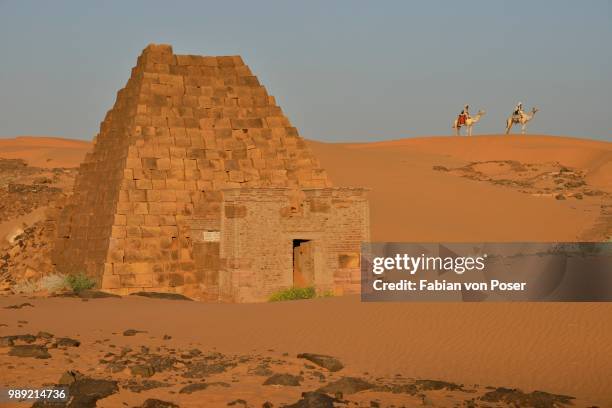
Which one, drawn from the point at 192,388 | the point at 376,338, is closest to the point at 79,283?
the point at 376,338

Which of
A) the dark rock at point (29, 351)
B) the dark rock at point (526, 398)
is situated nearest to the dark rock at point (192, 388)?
the dark rock at point (29, 351)

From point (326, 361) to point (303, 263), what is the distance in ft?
33.5

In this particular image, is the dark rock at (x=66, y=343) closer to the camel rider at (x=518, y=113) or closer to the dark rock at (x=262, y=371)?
the dark rock at (x=262, y=371)

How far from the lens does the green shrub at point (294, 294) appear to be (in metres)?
20.7

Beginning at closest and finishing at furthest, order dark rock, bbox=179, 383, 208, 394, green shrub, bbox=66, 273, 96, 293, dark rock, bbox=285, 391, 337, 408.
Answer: dark rock, bbox=285, 391, 337, 408, dark rock, bbox=179, 383, 208, 394, green shrub, bbox=66, 273, 96, 293

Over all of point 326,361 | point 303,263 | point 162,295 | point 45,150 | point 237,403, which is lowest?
point 237,403

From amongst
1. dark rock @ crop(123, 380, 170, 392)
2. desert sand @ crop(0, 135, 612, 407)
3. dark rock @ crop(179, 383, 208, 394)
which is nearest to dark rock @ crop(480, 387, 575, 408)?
desert sand @ crop(0, 135, 612, 407)

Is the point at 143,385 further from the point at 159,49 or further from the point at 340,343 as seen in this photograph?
the point at 159,49

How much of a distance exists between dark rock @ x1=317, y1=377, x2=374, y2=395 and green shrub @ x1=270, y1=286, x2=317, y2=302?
9.42 metres

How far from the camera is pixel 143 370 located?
11.8 meters

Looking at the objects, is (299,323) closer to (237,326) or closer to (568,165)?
(237,326)

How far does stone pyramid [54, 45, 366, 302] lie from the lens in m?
22.5

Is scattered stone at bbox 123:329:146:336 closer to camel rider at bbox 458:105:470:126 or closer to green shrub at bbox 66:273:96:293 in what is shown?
green shrub at bbox 66:273:96:293

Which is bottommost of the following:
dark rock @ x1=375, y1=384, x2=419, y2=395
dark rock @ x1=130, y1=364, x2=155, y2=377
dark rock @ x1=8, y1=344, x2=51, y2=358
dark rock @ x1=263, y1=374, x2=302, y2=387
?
dark rock @ x1=375, y1=384, x2=419, y2=395
